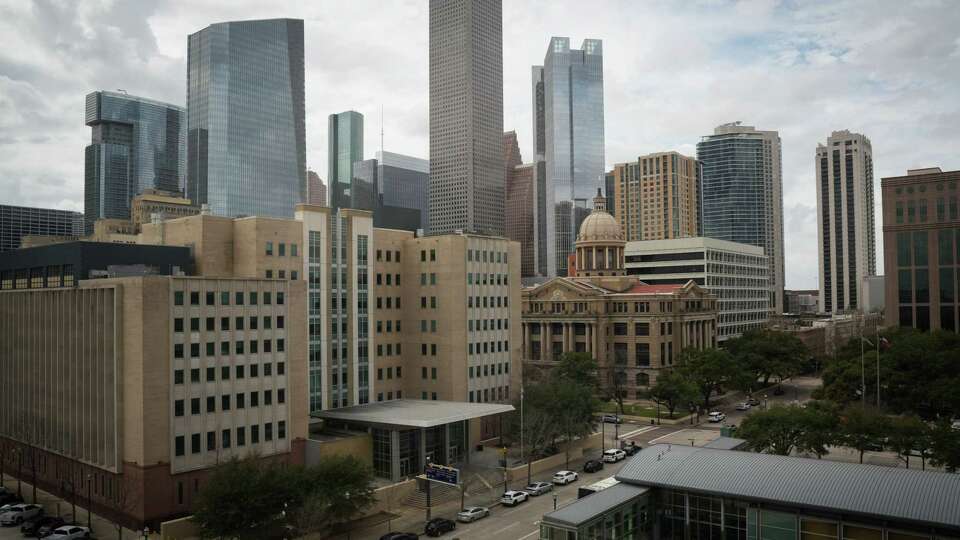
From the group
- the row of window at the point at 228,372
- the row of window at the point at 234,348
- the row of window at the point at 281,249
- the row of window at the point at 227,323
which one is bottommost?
the row of window at the point at 228,372

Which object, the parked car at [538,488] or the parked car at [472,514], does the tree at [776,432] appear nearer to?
the parked car at [538,488]

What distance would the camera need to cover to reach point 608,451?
8688 cm

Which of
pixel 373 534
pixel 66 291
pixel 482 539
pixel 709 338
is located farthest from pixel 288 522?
pixel 709 338

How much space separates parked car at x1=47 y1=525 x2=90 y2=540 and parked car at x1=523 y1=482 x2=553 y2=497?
127 ft

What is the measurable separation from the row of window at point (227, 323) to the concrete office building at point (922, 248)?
124m

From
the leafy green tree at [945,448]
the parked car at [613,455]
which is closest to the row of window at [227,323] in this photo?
the parked car at [613,455]

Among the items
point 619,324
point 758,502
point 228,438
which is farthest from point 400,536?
point 619,324

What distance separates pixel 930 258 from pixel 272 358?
416ft

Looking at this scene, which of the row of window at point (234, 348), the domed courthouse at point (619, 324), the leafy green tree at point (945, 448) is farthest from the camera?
the domed courthouse at point (619, 324)

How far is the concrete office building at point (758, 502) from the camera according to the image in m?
43.8

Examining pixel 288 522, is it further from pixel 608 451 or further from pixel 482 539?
pixel 608 451

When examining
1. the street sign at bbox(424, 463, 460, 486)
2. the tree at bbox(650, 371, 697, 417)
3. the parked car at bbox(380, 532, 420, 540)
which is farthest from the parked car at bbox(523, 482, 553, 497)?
the tree at bbox(650, 371, 697, 417)

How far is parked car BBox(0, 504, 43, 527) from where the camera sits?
63.2 metres

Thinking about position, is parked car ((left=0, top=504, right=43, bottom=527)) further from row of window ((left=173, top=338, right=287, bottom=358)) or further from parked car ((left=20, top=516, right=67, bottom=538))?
row of window ((left=173, top=338, right=287, bottom=358))
